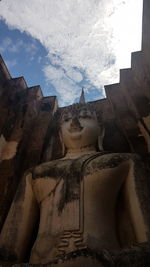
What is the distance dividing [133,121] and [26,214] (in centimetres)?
264

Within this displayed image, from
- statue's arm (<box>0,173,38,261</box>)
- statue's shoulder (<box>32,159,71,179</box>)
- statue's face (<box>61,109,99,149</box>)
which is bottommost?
statue's arm (<box>0,173,38,261</box>)

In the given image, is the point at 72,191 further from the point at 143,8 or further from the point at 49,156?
the point at 143,8

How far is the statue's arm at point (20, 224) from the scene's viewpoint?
2.52m

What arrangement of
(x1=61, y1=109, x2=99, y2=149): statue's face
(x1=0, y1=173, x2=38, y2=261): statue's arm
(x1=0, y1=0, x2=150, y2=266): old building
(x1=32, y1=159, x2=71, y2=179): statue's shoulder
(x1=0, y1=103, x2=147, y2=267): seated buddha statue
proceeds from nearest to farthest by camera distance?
(x1=0, y1=103, x2=147, y2=267): seated buddha statue
(x1=0, y1=173, x2=38, y2=261): statue's arm
(x1=32, y1=159, x2=71, y2=179): statue's shoulder
(x1=61, y1=109, x2=99, y2=149): statue's face
(x1=0, y1=0, x2=150, y2=266): old building

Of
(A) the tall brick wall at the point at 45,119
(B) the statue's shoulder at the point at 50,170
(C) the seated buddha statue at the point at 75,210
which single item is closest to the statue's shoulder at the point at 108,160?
(C) the seated buddha statue at the point at 75,210

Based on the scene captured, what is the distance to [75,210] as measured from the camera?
260 cm

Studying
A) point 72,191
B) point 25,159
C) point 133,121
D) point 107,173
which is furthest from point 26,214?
point 133,121

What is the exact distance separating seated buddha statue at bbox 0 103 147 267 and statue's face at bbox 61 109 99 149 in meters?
0.31

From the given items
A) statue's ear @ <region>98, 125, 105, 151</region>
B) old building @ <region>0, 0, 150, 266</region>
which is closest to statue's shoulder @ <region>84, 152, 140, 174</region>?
statue's ear @ <region>98, 125, 105, 151</region>

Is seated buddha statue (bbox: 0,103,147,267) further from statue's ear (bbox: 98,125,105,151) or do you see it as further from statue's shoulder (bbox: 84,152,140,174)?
statue's ear (bbox: 98,125,105,151)

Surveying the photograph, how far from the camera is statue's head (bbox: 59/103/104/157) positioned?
3.60 meters

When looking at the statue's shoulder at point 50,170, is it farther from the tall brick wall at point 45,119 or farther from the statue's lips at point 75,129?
the tall brick wall at point 45,119

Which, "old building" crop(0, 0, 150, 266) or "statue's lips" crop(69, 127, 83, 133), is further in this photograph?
"old building" crop(0, 0, 150, 266)

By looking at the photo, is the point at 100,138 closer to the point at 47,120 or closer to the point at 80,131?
the point at 80,131
